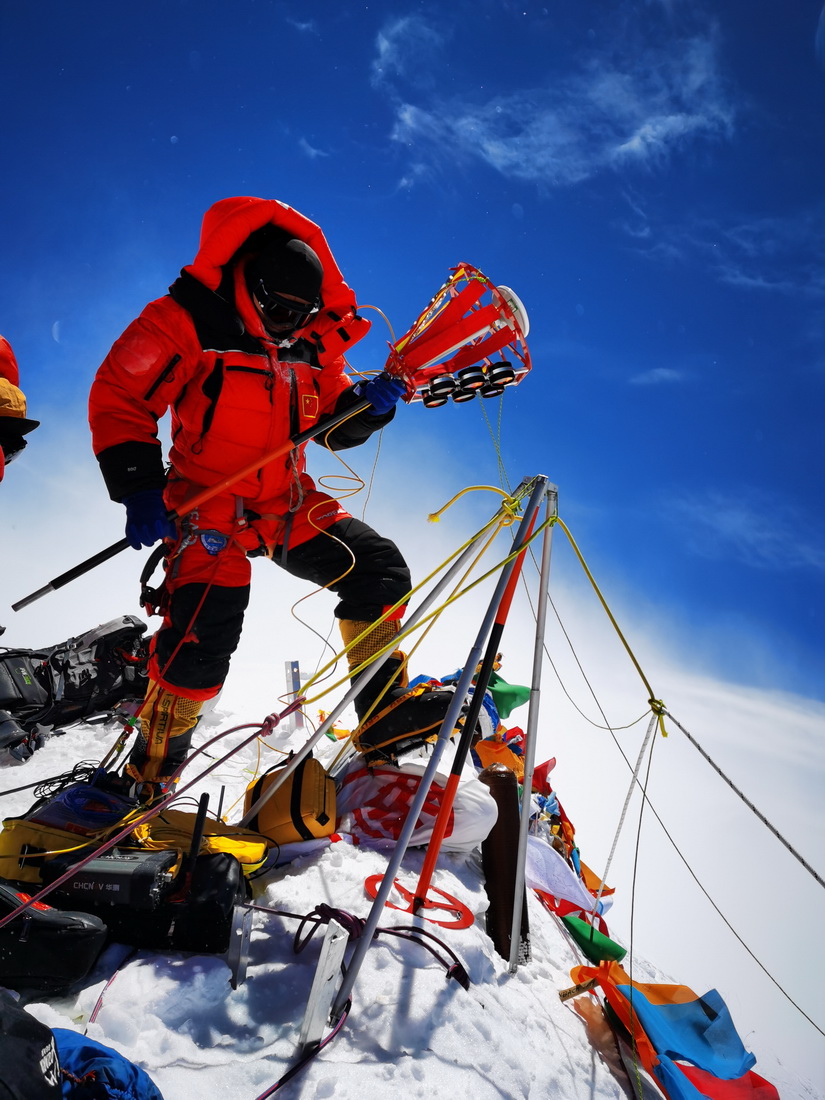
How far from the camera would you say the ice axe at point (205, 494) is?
2.96 m

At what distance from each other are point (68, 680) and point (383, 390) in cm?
361

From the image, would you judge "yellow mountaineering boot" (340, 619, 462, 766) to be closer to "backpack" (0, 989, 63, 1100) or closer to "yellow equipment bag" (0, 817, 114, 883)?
"yellow equipment bag" (0, 817, 114, 883)

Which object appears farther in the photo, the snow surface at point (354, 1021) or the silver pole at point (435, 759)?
the silver pole at point (435, 759)

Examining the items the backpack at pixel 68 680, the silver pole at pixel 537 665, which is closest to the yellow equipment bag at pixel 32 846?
the silver pole at pixel 537 665

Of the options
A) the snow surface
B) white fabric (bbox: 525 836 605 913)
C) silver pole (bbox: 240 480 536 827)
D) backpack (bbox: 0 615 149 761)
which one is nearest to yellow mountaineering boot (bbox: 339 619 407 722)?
silver pole (bbox: 240 480 536 827)

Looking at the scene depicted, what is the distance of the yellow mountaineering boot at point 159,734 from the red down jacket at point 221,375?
1168 mm

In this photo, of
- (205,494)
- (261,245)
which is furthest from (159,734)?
(261,245)

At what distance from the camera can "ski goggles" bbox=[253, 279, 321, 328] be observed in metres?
3.06

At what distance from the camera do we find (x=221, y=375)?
10.3ft

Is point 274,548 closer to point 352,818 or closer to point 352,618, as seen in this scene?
point 352,618

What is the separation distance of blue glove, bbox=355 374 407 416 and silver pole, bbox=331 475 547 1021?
4.01ft

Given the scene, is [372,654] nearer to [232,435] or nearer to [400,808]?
[400,808]

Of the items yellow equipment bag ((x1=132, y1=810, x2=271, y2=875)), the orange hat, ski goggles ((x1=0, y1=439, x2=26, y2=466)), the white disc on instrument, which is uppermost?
the white disc on instrument

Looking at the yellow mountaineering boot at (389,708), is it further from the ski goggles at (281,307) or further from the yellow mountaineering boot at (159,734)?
the ski goggles at (281,307)
